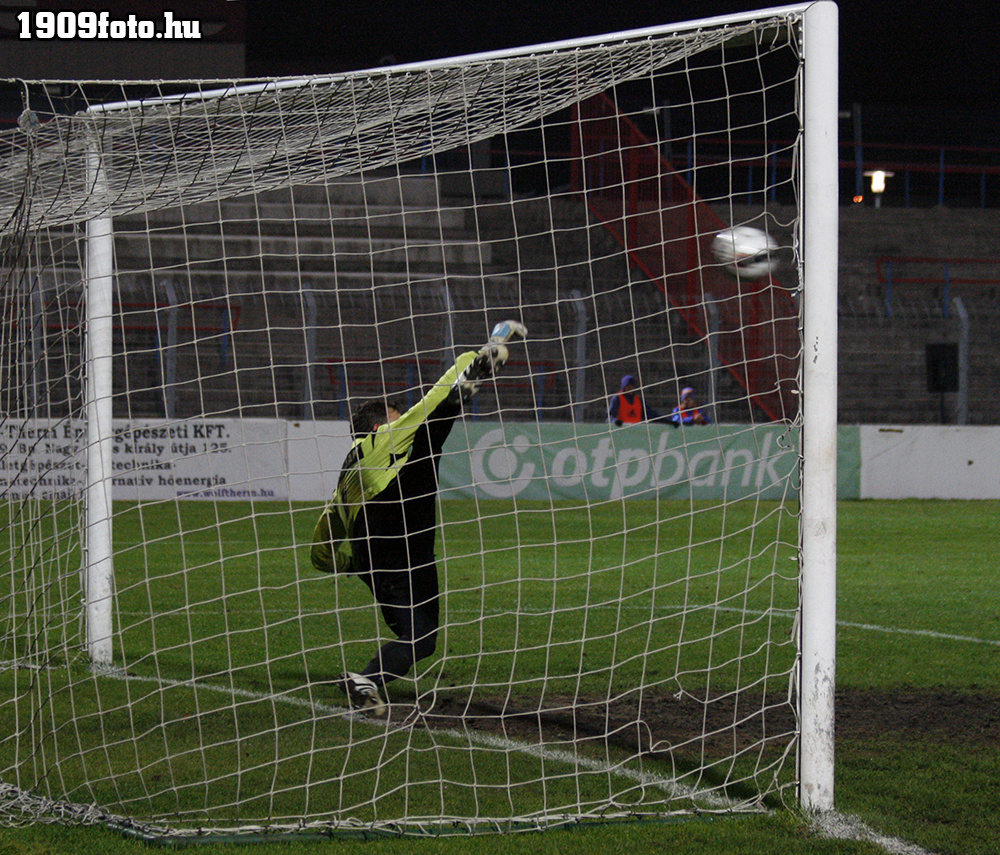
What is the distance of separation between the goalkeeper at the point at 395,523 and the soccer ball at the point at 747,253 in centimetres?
125

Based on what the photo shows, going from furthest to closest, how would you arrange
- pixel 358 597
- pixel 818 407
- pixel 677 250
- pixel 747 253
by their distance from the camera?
pixel 677 250, pixel 358 597, pixel 747 253, pixel 818 407

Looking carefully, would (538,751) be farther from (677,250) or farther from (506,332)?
(677,250)

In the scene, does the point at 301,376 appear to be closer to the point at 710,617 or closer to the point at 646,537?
the point at 646,537

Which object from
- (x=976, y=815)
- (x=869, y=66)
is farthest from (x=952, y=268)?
(x=976, y=815)

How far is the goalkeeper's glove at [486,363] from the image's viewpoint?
427 cm

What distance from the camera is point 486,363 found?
168 inches

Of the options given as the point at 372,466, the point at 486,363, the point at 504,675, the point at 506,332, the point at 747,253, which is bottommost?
the point at 504,675

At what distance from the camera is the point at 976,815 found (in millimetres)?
3508

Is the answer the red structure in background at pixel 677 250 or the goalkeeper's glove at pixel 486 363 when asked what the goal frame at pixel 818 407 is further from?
the red structure in background at pixel 677 250

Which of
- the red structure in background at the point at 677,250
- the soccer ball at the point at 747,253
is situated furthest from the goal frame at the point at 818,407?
the red structure in background at the point at 677,250

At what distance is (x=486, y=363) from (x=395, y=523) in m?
0.80

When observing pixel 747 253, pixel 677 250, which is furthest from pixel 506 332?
pixel 677 250

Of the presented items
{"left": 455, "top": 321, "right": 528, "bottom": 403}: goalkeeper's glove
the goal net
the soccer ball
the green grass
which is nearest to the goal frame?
the goal net

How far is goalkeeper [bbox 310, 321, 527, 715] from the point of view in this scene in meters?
4.42
